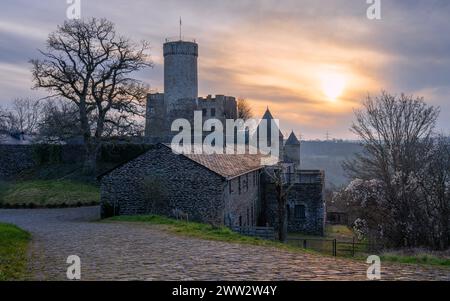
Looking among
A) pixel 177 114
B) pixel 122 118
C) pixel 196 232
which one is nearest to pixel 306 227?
pixel 122 118

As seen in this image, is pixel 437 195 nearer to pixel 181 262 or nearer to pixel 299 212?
pixel 299 212

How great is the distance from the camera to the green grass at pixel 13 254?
29.3 feet

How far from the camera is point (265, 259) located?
1056 cm

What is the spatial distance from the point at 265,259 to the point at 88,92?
31.4 meters

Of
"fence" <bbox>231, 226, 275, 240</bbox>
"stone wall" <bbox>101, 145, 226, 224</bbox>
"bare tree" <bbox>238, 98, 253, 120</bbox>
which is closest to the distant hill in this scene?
"bare tree" <bbox>238, 98, 253, 120</bbox>

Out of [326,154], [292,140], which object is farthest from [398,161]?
[326,154]

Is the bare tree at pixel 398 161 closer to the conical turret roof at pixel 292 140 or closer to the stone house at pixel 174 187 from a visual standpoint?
the stone house at pixel 174 187

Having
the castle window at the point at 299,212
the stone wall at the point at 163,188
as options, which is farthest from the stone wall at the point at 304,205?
the stone wall at the point at 163,188

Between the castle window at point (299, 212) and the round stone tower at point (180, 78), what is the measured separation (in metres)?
32.3

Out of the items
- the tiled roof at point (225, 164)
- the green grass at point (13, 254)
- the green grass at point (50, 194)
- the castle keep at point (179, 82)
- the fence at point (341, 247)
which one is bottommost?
the fence at point (341, 247)

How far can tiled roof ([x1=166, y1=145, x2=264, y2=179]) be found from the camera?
2372 cm

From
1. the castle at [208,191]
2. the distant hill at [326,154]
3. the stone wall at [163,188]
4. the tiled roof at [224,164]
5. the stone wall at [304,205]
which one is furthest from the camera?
the distant hill at [326,154]

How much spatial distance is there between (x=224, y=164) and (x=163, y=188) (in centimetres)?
429

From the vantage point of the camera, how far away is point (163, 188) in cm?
2384
